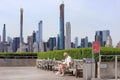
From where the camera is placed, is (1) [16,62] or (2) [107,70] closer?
(2) [107,70]

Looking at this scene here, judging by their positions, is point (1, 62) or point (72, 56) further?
point (1, 62)

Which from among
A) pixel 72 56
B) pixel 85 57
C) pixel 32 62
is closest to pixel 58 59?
pixel 72 56

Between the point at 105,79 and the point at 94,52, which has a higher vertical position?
the point at 94,52

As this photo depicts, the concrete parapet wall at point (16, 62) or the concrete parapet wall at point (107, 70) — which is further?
the concrete parapet wall at point (16, 62)

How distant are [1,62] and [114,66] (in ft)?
91.9

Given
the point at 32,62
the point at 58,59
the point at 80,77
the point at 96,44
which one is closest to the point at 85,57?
the point at 80,77

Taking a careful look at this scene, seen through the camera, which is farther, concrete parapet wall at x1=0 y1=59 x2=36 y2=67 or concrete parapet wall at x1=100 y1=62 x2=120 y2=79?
concrete parapet wall at x1=0 y1=59 x2=36 y2=67

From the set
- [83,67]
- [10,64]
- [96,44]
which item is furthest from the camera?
[10,64]

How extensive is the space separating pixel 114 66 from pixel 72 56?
13.5ft

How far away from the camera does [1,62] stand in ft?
159

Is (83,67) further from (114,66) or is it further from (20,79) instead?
(20,79)

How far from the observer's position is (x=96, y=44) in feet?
67.6

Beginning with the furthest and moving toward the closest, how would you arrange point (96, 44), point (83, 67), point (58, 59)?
1. point (58, 59)
2. point (83, 67)
3. point (96, 44)

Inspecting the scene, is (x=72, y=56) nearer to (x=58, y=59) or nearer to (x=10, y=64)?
(x=58, y=59)
